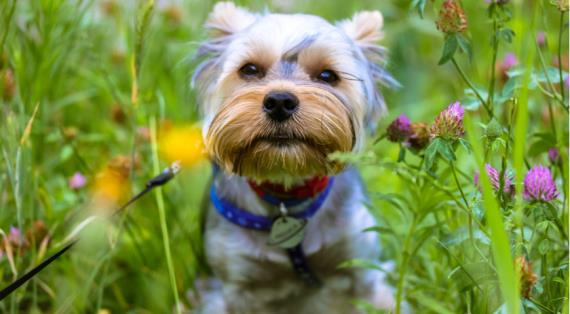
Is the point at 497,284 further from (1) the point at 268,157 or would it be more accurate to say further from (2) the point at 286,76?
(2) the point at 286,76

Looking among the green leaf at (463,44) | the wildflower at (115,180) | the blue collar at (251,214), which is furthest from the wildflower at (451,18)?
the wildflower at (115,180)

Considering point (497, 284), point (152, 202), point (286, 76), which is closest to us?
point (497, 284)

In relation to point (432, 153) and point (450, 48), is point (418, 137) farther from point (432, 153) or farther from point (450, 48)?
point (432, 153)

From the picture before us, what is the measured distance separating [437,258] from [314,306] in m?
0.59

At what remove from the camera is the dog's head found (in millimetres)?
2469

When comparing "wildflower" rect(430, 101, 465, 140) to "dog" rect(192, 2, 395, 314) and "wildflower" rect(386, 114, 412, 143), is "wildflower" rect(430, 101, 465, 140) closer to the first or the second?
"wildflower" rect(386, 114, 412, 143)

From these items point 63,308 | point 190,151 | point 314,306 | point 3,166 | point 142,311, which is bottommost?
point 314,306

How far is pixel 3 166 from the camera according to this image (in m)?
2.99

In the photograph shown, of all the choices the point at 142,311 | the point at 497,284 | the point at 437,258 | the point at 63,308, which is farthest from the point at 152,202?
the point at 497,284

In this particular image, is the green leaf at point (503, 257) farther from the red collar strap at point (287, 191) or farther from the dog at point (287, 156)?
the red collar strap at point (287, 191)

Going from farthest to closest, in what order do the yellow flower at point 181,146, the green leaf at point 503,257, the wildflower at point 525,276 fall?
the yellow flower at point 181,146 < the wildflower at point 525,276 < the green leaf at point 503,257

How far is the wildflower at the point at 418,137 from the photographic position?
241 cm

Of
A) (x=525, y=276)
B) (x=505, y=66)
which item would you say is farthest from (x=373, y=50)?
(x=525, y=276)

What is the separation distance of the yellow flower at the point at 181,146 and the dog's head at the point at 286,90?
1.73 ft
